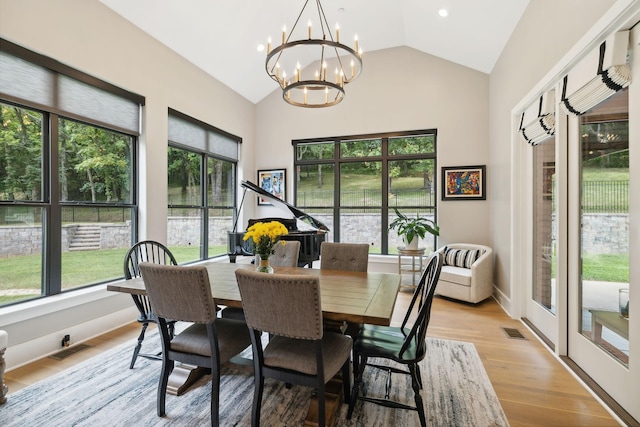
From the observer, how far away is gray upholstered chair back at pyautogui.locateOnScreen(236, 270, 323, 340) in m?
1.50

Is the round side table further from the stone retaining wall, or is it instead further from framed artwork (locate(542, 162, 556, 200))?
framed artwork (locate(542, 162, 556, 200))

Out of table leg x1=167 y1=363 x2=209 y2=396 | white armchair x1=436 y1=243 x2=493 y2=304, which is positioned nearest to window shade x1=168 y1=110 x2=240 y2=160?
table leg x1=167 y1=363 x2=209 y2=396

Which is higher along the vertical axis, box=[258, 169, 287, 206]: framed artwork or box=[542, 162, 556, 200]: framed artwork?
box=[258, 169, 287, 206]: framed artwork

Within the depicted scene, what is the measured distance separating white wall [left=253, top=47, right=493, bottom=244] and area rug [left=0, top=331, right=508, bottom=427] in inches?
120

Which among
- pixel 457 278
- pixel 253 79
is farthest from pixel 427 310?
pixel 253 79

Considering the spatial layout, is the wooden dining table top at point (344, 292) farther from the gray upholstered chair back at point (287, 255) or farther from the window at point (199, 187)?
the window at point (199, 187)

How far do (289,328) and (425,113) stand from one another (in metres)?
4.87

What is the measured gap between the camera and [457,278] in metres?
4.35

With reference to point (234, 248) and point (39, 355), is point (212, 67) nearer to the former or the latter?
point (234, 248)

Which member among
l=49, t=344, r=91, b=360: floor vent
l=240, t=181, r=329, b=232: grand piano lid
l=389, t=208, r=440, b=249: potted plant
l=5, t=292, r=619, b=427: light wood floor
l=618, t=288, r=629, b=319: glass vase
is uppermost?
l=240, t=181, r=329, b=232: grand piano lid

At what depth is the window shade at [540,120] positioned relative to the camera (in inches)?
114

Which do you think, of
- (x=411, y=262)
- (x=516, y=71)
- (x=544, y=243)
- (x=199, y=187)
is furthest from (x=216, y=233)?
(x=516, y=71)

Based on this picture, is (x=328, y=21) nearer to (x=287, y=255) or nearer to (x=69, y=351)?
(x=287, y=255)

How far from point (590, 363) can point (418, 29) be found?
4.68 meters
